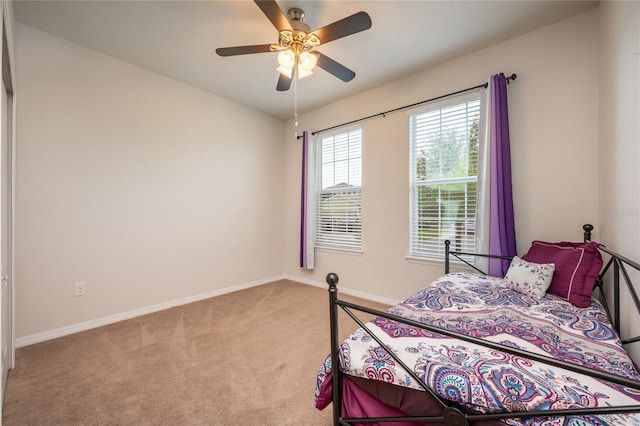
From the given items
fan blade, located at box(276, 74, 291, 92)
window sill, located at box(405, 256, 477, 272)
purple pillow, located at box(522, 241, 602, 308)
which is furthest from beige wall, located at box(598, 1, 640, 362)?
fan blade, located at box(276, 74, 291, 92)

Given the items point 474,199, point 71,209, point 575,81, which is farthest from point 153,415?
point 575,81

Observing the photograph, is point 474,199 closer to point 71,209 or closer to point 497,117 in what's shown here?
point 497,117

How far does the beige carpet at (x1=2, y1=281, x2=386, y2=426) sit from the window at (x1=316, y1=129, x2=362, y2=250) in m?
1.23

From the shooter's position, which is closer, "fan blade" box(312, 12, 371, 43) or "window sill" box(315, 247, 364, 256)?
"fan blade" box(312, 12, 371, 43)

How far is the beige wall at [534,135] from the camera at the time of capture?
212cm

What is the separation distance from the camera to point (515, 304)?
160 cm

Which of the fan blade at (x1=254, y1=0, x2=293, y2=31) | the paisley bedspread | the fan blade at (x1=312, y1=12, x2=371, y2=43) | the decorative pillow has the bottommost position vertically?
the paisley bedspread

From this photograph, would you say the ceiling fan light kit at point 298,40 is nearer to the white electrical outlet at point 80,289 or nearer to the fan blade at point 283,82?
the fan blade at point 283,82

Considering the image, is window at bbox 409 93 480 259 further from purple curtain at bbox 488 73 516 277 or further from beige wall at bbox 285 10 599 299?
purple curtain at bbox 488 73 516 277

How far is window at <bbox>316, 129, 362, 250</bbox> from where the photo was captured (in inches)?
141

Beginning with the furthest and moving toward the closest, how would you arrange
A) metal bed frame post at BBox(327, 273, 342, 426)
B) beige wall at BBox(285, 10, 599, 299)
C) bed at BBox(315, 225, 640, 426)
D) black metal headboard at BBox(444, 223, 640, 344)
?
beige wall at BBox(285, 10, 599, 299)
black metal headboard at BBox(444, 223, 640, 344)
metal bed frame post at BBox(327, 273, 342, 426)
bed at BBox(315, 225, 640, 426)

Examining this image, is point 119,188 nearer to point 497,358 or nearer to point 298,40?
point 298,40

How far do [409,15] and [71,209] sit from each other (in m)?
3.36

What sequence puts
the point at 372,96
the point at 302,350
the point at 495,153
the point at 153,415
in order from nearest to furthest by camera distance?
1. the point at 153,415
2. the point at 302,350
3. the point at 495,153
4. the point at 372,96
